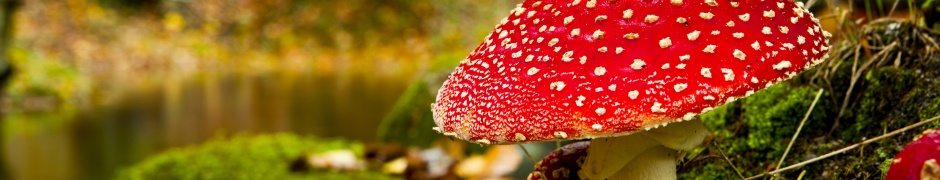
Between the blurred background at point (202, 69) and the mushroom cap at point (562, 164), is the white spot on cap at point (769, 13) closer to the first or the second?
the mushroom cap at point (562, 164)

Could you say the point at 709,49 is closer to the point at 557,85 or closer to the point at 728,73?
the point at 728,73

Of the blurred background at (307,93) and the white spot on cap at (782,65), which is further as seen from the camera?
the blurred background at (307,93)

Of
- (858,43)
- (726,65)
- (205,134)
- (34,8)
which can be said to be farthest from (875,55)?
(34,8)

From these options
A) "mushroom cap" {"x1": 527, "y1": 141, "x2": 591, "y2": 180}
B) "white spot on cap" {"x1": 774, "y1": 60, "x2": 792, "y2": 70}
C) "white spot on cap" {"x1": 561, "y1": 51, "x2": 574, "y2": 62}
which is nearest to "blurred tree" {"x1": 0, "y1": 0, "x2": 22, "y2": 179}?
"mushroom cap" {"x1": 527, "y1": 141, "x2": 591, "y2": 180}

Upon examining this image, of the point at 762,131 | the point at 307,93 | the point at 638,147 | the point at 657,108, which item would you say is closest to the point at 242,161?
the point at 762,131

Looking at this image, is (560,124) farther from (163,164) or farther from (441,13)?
(441,13)

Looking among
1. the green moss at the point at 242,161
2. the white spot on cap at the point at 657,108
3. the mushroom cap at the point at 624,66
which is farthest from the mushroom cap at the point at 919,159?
the green moss at the point at 242,161

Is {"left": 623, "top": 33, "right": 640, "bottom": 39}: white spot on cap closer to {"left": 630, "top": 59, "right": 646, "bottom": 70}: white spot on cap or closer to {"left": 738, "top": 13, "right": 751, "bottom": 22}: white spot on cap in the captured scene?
{"left": 630, "top": 59, "right": 646, "bottom": 70}: white spot on cap
